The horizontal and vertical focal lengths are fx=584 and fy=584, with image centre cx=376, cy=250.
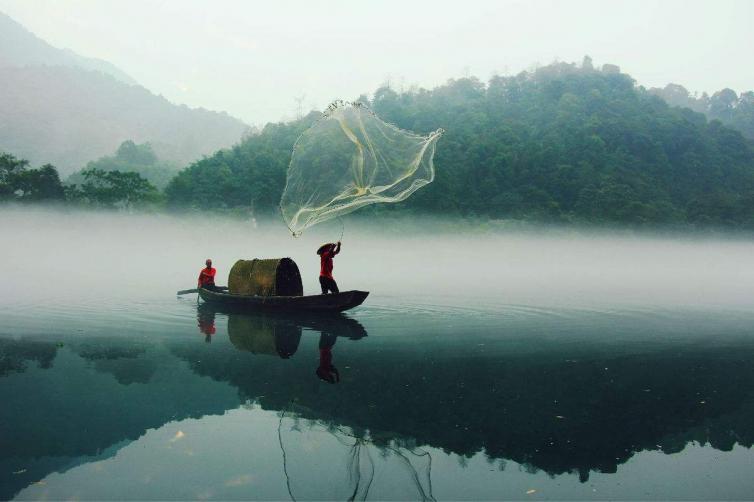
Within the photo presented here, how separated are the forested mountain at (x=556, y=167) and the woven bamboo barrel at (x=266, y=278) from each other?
5926 cm

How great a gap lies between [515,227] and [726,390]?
2782 inches

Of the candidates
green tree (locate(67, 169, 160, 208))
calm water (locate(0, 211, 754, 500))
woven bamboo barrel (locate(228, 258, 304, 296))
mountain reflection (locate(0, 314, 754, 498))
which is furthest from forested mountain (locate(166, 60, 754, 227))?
mountain reflection (locate(0, 314, 754, 498))

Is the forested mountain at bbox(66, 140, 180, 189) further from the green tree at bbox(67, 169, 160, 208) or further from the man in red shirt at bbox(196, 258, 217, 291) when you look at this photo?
the man in red shirt at bbox(196, 258, 217, 291)

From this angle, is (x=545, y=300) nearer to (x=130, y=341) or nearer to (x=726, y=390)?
(x=726, y=390)

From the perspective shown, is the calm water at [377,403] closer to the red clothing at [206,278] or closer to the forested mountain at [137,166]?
the red clothing at [206,278]

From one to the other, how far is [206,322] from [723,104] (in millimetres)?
190876

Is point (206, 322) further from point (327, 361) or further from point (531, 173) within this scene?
point (531, 173)

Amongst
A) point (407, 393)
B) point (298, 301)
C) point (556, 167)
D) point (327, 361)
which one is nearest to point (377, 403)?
point (407, 393)

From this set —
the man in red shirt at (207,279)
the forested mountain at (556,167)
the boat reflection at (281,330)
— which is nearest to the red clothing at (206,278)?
the man in red shirt at (207,279)

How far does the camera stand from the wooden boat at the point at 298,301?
653 inches

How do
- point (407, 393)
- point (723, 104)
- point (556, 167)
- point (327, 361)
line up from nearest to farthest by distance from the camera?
point (407, 393) → point (327, 361) → point (556, 167) → point (723, 104)

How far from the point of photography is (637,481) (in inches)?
237

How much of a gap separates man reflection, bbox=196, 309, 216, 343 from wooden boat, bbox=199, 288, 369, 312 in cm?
67

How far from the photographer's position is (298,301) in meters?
17.3
